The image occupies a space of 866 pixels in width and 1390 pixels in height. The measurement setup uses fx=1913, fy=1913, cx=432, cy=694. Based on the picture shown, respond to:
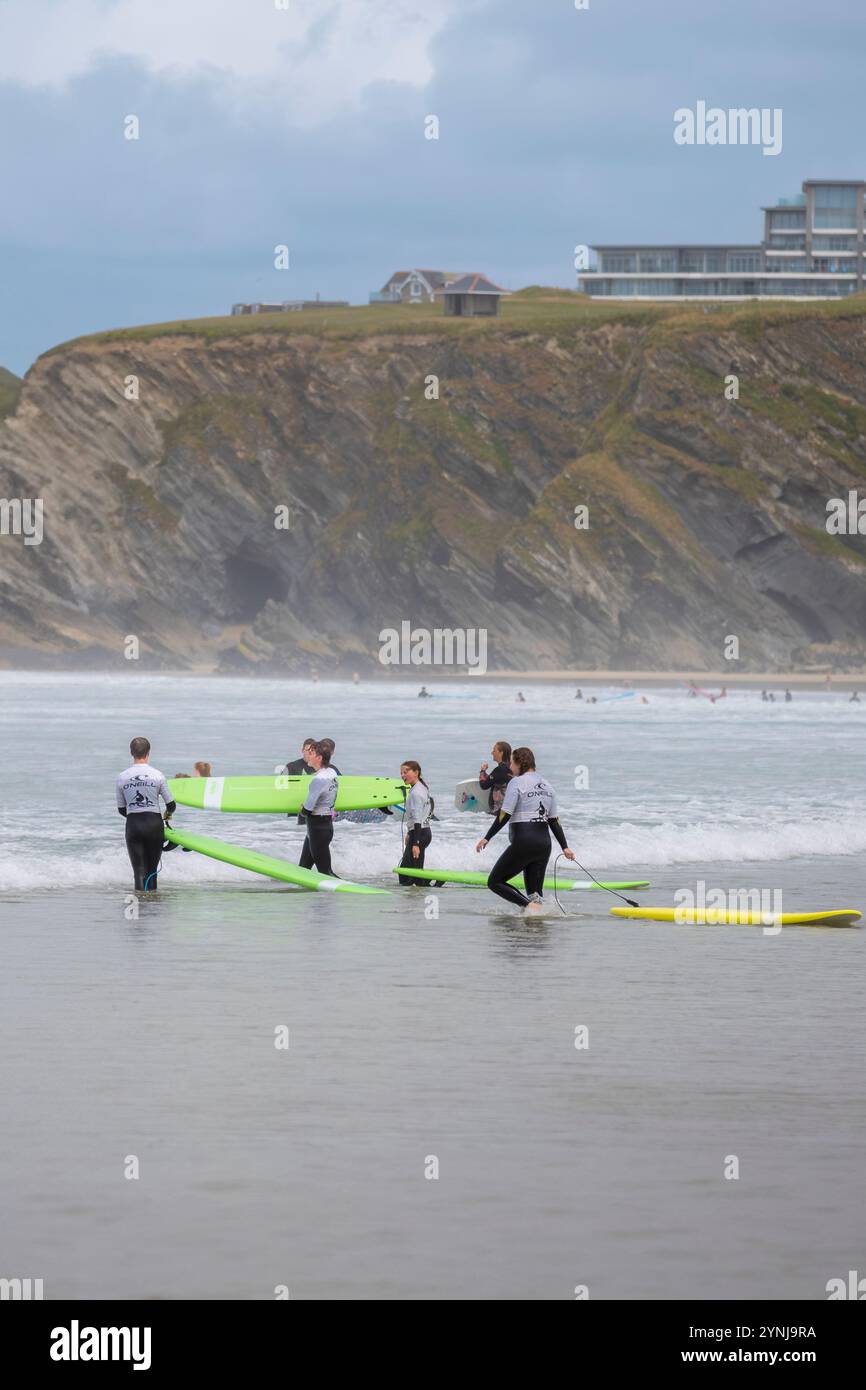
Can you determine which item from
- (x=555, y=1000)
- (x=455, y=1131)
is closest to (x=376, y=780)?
(x=555, y=1000)

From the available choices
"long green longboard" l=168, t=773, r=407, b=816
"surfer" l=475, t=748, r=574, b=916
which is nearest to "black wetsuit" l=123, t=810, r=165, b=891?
"long green longboard" l=168, t=773, r=407, b=816

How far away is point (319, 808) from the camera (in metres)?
20.4

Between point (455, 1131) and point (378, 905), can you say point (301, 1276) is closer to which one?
point (455, 1131)

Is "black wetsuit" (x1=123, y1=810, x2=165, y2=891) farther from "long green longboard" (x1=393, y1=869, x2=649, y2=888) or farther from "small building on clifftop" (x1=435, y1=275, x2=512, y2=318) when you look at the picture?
"small building on clifftop" (x1=435, y1=275, x2=512, y2=318)

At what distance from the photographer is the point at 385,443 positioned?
148125 millimetres

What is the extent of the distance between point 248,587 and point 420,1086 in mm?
146477

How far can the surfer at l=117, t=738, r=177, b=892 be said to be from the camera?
19125 mm

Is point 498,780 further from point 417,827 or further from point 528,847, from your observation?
point 528,847

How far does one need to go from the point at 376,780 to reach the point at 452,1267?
1544cm

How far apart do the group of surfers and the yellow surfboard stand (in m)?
1.08
